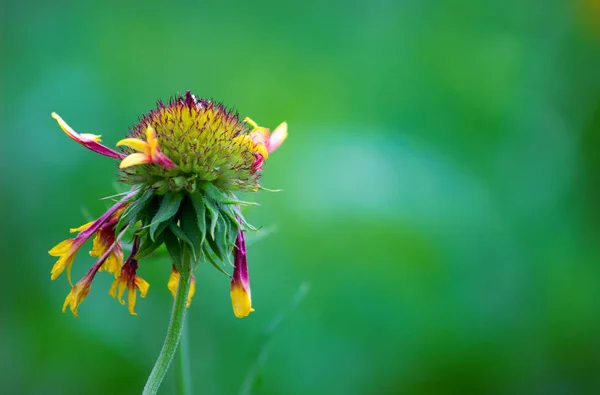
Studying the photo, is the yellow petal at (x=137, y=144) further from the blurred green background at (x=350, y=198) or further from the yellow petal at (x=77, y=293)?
the blurred green background at (x=350, y=198)

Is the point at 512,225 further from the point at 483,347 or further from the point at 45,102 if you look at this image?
the point at 45,102

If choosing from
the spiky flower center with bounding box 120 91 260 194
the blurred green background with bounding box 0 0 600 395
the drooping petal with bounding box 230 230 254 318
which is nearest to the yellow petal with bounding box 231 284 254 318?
the drooping petal with bounding box 230 230 254 318

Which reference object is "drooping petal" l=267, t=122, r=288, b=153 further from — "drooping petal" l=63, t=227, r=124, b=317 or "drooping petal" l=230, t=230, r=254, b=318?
"drooping petal" l=63, t=227, r=124, b=317

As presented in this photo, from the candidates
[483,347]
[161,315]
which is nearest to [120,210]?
[161,315]

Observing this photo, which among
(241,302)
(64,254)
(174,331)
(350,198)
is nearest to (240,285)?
(241,302)

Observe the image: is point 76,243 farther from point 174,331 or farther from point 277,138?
point 277,138

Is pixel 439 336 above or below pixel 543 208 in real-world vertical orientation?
below
